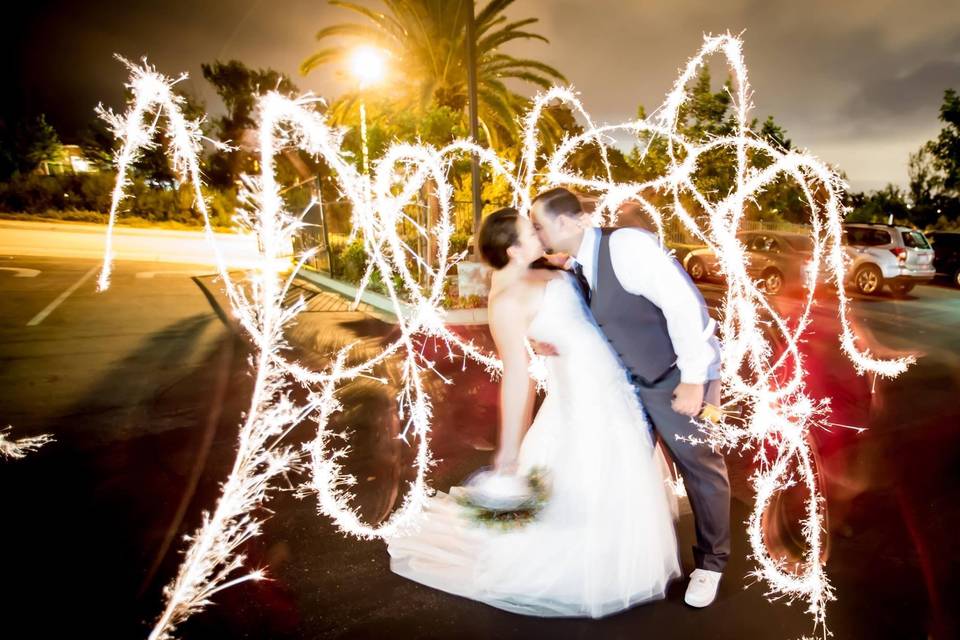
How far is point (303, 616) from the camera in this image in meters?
2.72

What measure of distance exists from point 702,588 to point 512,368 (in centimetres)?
157

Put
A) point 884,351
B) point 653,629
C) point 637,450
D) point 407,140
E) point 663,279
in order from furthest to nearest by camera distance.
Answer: point 407,140, point 884,351, point 637,450, point 653,629, point 663,279

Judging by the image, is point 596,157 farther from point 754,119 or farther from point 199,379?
point 199,379

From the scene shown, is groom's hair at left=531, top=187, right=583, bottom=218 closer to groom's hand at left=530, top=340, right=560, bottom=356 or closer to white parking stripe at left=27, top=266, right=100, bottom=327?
groom's hand at left=530, top=340, right=560, bottom=356

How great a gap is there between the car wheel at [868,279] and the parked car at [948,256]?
4.01m

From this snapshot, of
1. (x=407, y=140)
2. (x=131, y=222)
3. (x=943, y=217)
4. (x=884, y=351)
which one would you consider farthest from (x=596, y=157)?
(x=131, y=222)

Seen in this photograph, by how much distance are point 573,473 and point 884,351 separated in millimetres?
7707

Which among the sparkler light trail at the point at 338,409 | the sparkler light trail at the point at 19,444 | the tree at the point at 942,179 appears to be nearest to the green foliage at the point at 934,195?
the tree at the point at 942,179

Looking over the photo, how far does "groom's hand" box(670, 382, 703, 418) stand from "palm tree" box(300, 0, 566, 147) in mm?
13111

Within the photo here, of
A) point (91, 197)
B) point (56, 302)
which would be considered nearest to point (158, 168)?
point (91, 197)

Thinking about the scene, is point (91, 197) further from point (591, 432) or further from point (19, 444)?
point (591, 432)

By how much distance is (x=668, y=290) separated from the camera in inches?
95.0

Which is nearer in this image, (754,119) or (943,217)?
(943,217)

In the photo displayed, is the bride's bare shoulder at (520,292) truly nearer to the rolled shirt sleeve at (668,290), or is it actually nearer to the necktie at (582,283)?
the necktie at (582,283)
